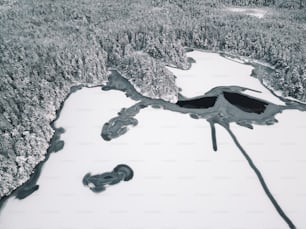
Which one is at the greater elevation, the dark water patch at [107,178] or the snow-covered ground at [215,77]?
the snow-covered ground at [215,77]

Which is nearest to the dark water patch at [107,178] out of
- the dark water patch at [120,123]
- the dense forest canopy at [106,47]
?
the dark water patch at [120,123]

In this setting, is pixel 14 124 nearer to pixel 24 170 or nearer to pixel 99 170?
pixel 24 170

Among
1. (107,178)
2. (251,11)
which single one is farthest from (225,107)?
(251,11)

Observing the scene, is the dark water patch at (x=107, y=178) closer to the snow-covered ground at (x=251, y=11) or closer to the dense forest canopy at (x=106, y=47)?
the dense forest canopy at (x=106, y=47)

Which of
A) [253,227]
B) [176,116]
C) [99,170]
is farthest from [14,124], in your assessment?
[253,227]

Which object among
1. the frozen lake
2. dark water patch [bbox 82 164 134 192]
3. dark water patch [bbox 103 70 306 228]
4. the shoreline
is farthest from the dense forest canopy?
dark water patch [bbox 82 164 134 192]

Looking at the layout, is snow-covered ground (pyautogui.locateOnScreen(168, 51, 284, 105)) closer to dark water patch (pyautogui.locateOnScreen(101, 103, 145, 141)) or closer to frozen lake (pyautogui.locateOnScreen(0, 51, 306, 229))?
frozen lake (pyautogui.locateOnScreen(0, 51, 306, 229))

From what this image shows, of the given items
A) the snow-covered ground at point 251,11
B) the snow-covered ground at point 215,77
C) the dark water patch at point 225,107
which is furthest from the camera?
the snow-covered ground at point 251,11
